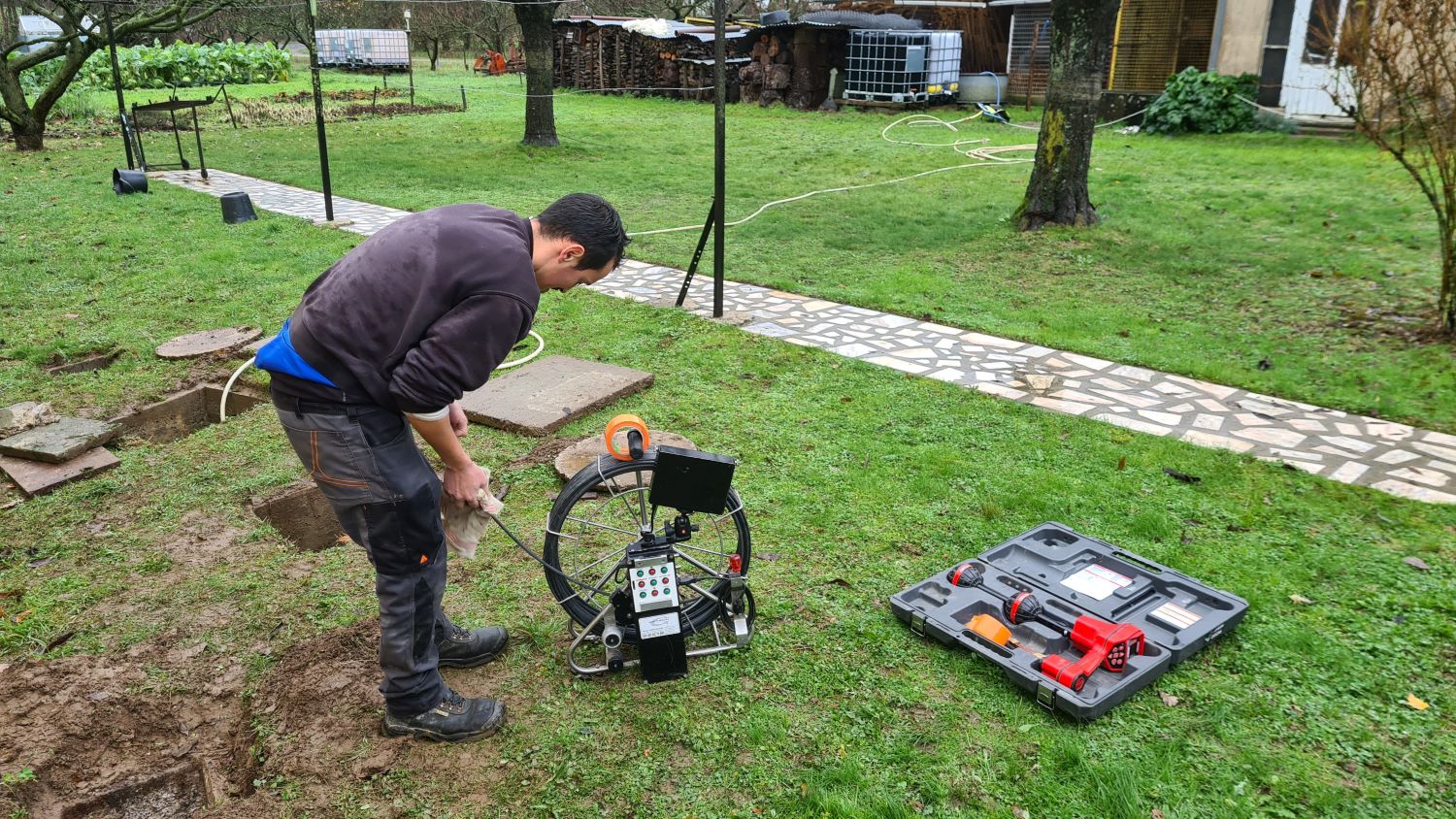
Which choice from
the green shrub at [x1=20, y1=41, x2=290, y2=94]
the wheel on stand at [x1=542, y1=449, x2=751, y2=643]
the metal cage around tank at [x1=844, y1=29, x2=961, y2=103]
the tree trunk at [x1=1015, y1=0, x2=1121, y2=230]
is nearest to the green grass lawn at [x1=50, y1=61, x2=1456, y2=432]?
the tree trunk at [x1=1015, y1=0, x2=1121, y2=230]

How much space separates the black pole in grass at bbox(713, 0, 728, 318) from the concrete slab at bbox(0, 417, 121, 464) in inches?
155

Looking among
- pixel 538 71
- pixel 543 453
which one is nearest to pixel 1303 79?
pixel 538 71

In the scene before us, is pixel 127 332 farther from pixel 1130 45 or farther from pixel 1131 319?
pixel 1130 45

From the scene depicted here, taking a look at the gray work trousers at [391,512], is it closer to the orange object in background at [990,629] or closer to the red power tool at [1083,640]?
the orange object in background at [990,629]

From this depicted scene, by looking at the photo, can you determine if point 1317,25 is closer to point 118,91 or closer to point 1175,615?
point 1175,615

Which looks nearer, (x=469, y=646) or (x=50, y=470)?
(x=469, y=646)

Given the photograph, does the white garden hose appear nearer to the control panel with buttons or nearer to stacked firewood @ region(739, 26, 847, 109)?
the control panel with buttons

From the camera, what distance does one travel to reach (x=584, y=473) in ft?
10.4

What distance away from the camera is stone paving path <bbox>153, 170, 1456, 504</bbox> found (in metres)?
4.71

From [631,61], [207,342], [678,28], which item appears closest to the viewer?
[207,342]

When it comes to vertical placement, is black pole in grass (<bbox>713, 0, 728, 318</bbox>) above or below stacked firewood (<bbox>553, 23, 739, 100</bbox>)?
below

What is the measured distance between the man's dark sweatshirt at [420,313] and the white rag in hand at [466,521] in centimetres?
48

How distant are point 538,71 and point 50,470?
12.0 meters

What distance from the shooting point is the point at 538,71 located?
49.5 ft
